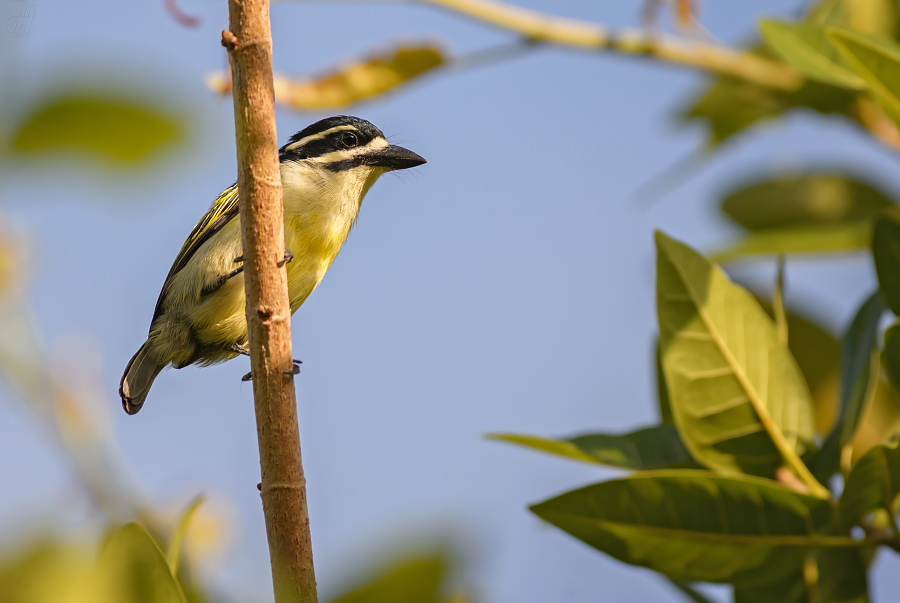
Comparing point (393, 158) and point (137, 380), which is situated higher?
point (393, 158)

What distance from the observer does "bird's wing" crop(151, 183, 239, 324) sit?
409cm

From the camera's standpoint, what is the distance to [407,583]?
951 millimetres

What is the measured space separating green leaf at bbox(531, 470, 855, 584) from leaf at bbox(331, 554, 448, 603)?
1086 mm

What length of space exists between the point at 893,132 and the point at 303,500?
2.36 meters

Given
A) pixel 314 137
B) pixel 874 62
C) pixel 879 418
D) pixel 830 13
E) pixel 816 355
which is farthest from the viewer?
pixel 314 137

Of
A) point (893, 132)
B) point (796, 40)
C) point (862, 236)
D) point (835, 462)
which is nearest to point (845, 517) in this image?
point (835, 462)

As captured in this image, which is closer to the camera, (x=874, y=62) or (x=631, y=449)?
(x=874, y=62)

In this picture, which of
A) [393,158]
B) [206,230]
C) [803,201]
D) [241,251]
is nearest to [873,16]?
[803,201]

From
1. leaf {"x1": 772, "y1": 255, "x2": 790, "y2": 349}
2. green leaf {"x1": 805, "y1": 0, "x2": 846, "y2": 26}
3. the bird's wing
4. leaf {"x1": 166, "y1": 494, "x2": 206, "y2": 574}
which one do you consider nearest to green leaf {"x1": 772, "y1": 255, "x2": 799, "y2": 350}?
leaf {"x1": 772, "y1": 255, "x2": 790, "y2": 349}

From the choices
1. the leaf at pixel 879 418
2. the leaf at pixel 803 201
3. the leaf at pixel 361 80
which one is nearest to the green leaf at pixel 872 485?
the leaf at pixel 879 418

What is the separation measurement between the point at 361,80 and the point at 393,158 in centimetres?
100

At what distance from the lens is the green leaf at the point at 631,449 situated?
218 cm

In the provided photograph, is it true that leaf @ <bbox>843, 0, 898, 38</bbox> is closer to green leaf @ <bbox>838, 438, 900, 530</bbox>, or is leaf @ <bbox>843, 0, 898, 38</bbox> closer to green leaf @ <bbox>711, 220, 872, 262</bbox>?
green leaf @ <bbox>711, 220, 872, 262</bbox>

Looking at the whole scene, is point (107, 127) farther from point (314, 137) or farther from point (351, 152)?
point (314, 137)
